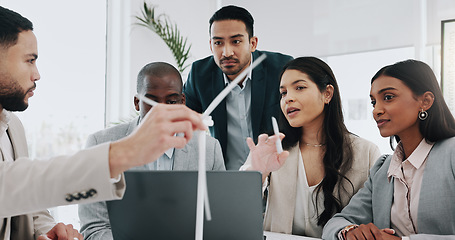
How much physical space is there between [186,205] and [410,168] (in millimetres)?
1055

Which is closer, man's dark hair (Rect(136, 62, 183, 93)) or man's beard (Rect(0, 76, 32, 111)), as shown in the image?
man's beard (Rect(0, 76, 32, 111))

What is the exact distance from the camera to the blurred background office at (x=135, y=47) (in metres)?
3.35

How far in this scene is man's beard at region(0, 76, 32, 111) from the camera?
1.22 meters

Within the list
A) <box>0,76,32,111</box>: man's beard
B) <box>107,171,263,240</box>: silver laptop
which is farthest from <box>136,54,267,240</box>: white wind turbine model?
<box>0,76,32,111</box>: man's beard

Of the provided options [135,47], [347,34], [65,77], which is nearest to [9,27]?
[65,77]

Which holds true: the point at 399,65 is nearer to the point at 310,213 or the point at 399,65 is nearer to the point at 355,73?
the point at 310,213

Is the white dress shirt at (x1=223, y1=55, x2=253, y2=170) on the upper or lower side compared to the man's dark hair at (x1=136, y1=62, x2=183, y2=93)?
lower

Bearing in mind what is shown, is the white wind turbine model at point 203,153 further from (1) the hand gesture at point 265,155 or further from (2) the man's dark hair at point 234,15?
(2) the man's dark hair at point 234,15

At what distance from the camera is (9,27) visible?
1228 millimetres

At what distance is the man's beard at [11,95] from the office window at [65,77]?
1.98 metres

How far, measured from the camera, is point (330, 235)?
1.65 metres

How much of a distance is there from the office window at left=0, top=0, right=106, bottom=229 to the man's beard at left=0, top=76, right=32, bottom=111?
1.98 m

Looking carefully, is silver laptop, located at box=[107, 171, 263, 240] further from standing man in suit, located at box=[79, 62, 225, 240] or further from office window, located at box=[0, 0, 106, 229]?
office window, located at box=[0, 0, 106, 229]

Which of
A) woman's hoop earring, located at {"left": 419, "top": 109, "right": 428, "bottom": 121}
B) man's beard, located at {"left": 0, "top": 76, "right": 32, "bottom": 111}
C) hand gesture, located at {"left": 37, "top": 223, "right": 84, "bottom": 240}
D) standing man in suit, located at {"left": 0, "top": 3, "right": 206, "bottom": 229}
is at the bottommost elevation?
hand gesture, located at {"left": 37, "top": 223, "right": 84, "bottom": 240}
